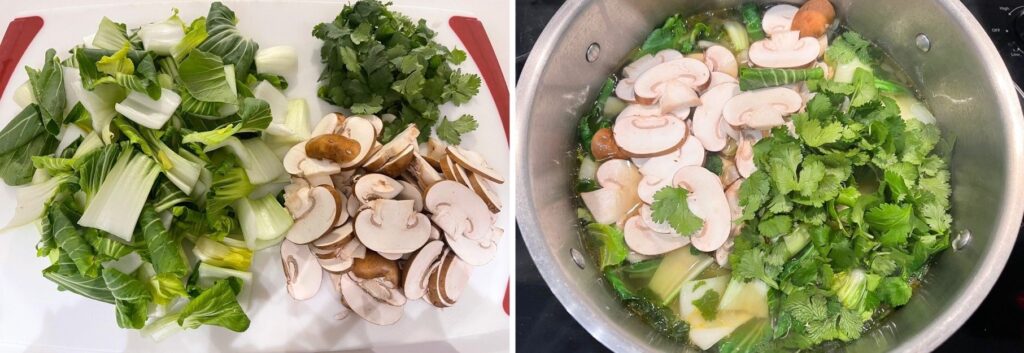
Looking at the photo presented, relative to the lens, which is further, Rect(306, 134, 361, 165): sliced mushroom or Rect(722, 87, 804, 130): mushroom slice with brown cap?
Rect(722, 87, 804, 130): mushroom slice with brown cap

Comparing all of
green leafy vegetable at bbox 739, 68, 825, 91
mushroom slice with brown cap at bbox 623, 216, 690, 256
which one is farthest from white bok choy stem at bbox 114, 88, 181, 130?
green leafy vegetable at bbox 739, 68, 825, 91

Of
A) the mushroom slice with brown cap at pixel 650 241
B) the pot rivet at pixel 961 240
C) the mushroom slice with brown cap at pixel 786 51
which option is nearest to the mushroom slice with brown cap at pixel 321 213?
the mushroom slice with brown cap at pixel 650 241

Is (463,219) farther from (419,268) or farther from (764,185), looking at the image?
(764,185)

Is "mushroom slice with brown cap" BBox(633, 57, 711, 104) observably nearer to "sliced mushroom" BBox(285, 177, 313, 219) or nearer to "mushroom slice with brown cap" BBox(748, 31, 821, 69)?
"mushroom slice with brown cap" BBox(748, 31, 821, 69)

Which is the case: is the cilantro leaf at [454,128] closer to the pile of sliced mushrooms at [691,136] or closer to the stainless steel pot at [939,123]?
the stainless steel pot at [939,123]

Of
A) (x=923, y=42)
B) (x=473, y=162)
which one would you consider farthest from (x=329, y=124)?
(x=923, y=42)

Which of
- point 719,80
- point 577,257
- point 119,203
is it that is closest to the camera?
point 119,203
